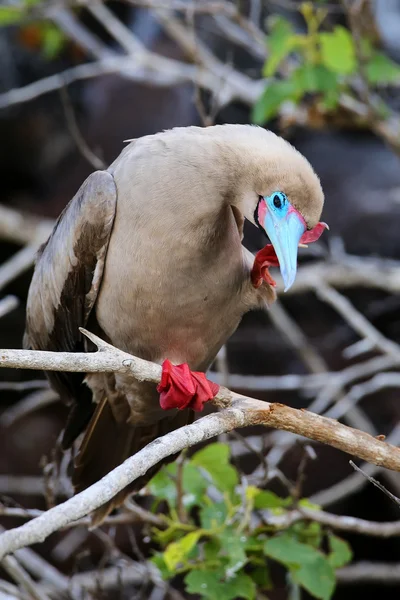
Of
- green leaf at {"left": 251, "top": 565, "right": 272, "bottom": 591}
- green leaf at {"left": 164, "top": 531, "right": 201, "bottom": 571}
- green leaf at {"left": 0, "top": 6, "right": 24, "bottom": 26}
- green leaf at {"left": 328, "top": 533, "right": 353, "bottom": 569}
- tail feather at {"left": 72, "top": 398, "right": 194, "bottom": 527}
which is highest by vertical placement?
green leaf at {"left": 0, "top": 6, "right": 24, "bottom": 26}

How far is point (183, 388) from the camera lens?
266cm

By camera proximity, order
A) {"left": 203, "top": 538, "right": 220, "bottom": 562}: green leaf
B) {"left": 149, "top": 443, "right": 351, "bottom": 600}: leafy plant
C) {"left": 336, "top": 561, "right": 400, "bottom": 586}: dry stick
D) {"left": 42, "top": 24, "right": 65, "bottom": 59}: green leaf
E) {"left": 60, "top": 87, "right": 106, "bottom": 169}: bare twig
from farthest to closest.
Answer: {"left": 42, "top": 24, "right": 65, "bottom": 59}: green leaf → {"left": 336, "top": 561, "right": 400, "bottom": 586}: dry stick → {"left": 60, "top": 87, "right": 106, "bottom": 169}: bare twig → {"left": 203, "top": 538, "right": 220, "bottom": 562}: green leaf → {"left": 149, "top": 443, "right": 351, "bottom": 600}: leafy plant

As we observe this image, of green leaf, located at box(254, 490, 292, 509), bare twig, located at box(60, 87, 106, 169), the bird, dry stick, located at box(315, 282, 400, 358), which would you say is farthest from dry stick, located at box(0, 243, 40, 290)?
green leaf, located at box(254, 490, 292, 509)

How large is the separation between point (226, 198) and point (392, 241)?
147 inches

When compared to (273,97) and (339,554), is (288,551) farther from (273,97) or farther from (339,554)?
(273,97)

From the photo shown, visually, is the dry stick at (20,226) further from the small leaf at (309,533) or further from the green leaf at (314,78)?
the small leaf at (309,533)

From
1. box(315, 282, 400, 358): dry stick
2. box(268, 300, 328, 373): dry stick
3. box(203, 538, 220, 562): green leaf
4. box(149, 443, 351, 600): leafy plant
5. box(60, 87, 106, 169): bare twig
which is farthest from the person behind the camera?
box(268, 300, 328, 373): dry stick

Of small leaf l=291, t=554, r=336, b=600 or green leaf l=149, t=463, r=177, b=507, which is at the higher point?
green leaf l=149, t=463, r=177, b=507

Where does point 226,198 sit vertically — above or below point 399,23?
below

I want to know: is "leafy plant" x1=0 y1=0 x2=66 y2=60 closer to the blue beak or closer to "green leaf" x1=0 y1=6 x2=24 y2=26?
"green leaf" x1=0 y1=6 x2=24 y2=26

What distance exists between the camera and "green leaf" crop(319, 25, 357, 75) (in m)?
3.73

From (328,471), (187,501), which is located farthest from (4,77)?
(187,501)

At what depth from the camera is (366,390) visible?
3.99m

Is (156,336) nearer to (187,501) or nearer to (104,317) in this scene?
(104,317)
